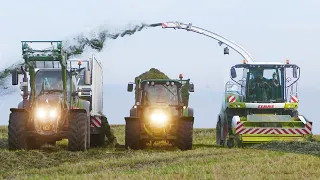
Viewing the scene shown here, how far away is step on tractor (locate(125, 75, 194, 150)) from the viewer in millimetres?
19469

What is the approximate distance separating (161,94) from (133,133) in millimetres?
1645

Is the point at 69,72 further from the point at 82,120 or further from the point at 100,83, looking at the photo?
the point at 100,83

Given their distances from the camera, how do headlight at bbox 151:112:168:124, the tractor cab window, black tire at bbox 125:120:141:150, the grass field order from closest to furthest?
the grass field < black tire at bbox 125:120:141:150 < headlight at bbox 151:112:168:124 < the tractor cab window

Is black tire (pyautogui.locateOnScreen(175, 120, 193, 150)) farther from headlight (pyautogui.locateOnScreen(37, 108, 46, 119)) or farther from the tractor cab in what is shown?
headlight (pyautogui.locateOnScreen(37, 108, 46, 119))

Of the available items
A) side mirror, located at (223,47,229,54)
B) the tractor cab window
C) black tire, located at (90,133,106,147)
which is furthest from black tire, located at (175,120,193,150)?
side mirror, located at (223,47,229,54)

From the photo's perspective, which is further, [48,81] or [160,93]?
[160,93]

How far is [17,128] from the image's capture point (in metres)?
17.9

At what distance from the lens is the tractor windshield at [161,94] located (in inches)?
806

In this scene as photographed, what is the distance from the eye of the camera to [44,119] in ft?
59.0

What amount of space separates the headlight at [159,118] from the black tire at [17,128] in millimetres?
3860

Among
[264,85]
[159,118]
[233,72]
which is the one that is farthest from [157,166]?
[264,85]

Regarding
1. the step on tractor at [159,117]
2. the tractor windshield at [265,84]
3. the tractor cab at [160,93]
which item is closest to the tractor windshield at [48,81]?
the step on tractor at [159,117]

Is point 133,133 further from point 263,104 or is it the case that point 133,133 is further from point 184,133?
point 263,104

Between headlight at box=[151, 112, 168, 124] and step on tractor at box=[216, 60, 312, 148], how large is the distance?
3294mm
